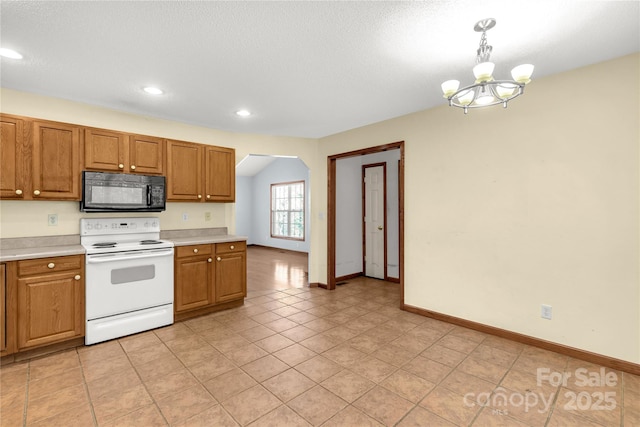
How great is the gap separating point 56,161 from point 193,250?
59.4 inches

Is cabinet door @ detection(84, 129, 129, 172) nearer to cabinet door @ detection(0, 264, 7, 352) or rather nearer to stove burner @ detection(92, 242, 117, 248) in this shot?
stove burner @ detection(92, 242, 117, 248)

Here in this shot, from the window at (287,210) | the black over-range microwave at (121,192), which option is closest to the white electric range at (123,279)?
the black over-range microwave at (121,192)

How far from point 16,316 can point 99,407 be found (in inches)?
48.2

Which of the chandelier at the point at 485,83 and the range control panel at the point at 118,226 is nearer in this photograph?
the chandelier at the point at 485,83

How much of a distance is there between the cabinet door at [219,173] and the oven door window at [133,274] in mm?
1121

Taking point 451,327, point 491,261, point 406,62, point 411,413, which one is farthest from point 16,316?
point 491,261

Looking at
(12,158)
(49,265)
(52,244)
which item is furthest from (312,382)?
(12,158)

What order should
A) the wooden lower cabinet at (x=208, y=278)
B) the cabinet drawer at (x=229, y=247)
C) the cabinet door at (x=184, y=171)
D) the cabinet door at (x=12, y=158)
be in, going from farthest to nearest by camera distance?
the cabinet drawer at (x=229, y=247)
the cabinet door at (x=184, y=171)
the wooden lower cabinet at (x=208, y=278)
the cabinet door at (x=12, y=158)

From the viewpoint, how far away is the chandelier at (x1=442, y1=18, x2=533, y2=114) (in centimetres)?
173

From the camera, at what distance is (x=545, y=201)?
2695mm

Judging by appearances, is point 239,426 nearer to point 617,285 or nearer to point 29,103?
point 617,285

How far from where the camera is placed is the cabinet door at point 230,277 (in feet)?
12.1

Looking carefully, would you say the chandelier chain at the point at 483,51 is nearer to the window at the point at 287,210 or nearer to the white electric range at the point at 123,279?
the white electric range at the point at 123,279

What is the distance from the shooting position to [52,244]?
302 cm
